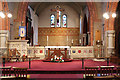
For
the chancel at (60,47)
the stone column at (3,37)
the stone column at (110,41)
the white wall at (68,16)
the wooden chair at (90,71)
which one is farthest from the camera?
the white wall at (68,16)

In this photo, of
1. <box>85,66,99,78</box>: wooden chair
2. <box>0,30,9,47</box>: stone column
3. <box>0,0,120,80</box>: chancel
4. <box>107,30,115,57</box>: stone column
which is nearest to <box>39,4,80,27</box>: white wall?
<box>0,0,120,80</box>: chancel

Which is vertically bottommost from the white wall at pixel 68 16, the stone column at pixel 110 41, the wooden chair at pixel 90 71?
the wooden chair at pixel 90 71

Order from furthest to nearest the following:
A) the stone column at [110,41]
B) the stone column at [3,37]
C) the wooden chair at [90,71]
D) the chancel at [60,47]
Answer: the stone column at [110,41] < the stone column at [3,37] < the chancel at [60,47] < the wooden chair at [90,71]

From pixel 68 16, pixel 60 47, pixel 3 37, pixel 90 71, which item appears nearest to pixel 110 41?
pixel 60 47

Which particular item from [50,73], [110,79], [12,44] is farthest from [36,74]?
[12,44]

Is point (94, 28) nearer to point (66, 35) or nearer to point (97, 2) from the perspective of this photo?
point (97, 2)

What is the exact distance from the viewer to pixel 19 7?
14055mm

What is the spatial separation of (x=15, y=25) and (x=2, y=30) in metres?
2.04

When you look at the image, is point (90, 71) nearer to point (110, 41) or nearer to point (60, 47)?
point (60, 47)

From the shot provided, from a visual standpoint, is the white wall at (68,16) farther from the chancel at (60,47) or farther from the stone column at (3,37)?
the stone column at (3,37)

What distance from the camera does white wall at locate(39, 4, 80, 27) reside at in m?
23.4

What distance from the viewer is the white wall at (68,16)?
23.4m

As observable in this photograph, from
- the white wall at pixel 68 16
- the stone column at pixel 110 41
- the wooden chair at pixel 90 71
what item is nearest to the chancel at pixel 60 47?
the stone column at pixel 110 41

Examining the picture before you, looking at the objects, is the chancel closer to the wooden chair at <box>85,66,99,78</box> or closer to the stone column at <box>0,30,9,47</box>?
the stone column at <box>0,30,9,47</box>
